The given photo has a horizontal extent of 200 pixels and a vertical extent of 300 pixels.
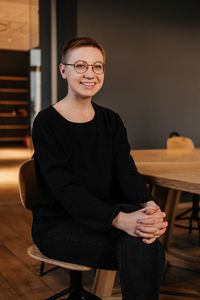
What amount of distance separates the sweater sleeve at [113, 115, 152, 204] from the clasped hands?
8.2 inches

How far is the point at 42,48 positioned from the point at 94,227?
10.8 ft

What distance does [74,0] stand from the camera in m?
3.95

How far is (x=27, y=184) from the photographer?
169 centimetres

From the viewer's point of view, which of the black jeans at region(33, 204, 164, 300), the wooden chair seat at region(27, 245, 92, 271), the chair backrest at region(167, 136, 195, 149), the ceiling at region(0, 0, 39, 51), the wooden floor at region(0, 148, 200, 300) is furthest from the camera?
the ceiling at region(0, 0, 39, 51)

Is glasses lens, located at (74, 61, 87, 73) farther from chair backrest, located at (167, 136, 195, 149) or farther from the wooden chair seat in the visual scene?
chair backrest, located at (167, 136, 195, 149)

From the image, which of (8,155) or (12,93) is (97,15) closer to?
(8,155)

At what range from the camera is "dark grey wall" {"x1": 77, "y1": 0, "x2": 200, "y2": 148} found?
4.07 m

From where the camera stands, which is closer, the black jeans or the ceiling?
the black jeans

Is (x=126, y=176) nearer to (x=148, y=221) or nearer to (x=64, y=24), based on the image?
(x=148, y=221)

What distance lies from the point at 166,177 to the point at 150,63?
2830mm

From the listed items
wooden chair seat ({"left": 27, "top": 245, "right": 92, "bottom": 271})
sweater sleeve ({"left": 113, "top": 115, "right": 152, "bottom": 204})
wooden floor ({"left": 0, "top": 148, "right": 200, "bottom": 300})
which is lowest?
wooden floor ({"left": 0, "top": 148, "right": 200, "bottom": 300})

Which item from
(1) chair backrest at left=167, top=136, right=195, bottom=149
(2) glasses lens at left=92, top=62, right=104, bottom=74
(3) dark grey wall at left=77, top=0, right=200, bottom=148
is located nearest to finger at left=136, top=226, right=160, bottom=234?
(2) glasses lens at left=92, top=62, right=104, bottom=74

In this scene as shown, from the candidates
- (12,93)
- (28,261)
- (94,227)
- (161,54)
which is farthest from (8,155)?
(94,227)

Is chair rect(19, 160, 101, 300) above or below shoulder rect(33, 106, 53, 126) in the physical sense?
below
